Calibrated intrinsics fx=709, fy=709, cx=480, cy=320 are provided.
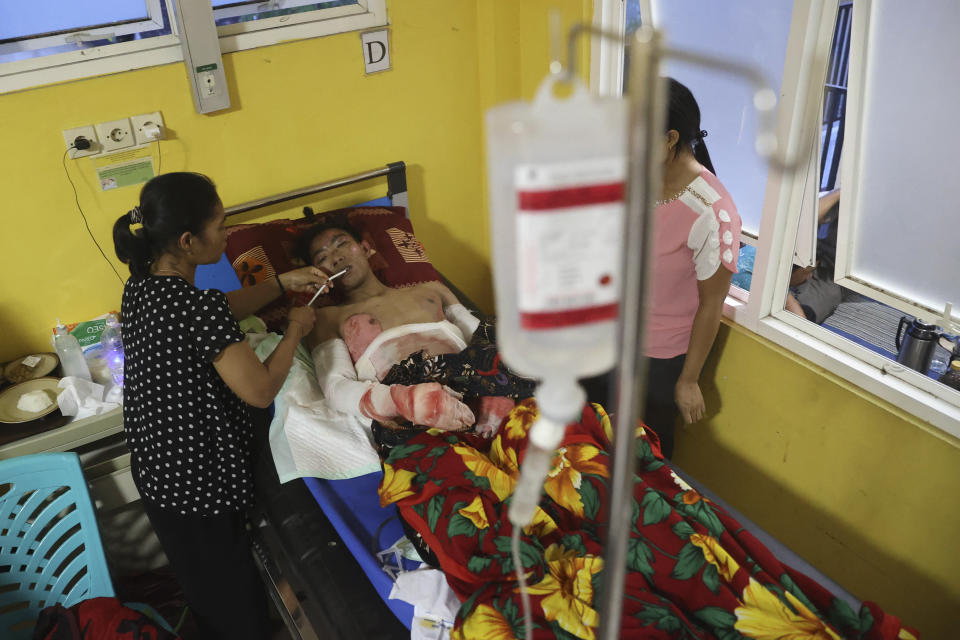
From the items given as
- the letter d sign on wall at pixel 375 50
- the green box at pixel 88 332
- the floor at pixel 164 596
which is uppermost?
the letter d sign on wall at pixel 375 50

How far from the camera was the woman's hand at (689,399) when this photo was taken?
222 cm

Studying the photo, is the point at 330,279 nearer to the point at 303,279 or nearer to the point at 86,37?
the point at 303,279

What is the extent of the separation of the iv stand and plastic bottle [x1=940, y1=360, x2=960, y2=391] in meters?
1.64

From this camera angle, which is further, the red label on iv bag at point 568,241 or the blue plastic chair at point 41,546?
the blue plastic chair at point 41,546

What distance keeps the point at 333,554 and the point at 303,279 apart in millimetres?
865

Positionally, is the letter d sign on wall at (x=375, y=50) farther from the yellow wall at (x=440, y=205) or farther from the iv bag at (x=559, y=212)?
the iv bag at (x=559, y=212)

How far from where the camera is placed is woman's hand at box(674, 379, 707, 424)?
7.29ft

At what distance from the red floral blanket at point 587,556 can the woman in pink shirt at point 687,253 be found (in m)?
0.46

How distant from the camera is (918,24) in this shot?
1.67 metres

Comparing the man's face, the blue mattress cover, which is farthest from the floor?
the man's face

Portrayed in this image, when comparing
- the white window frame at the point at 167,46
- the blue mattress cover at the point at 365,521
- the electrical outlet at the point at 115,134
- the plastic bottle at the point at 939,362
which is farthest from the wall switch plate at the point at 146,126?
the plastic bottle at the point at 939,362

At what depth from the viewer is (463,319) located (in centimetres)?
242

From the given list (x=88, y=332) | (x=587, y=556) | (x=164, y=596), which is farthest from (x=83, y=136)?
(x=587, y=556)

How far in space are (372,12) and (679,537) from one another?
6.81ft
